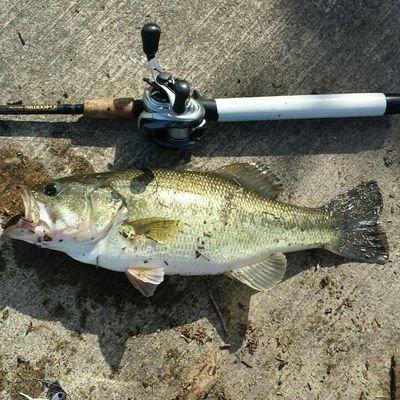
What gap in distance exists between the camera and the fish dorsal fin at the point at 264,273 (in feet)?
9.99

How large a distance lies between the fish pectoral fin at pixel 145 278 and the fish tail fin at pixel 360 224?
1.03 meters

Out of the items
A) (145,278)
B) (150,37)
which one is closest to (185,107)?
(150,37)

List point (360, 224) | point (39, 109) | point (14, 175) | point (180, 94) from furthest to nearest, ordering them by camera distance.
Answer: point (360, 224) < point (14, 175) < point (39, 109) < point (180, 94)

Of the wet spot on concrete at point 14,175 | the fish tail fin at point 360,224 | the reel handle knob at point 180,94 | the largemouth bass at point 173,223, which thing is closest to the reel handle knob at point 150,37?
the reel handle knob at point 180,94

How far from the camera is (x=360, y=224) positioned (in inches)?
126

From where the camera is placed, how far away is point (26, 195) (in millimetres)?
2719

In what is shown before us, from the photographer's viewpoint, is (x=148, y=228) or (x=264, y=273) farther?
(x=264, y=273)

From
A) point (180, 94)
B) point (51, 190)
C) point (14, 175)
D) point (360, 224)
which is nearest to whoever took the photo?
point (180, 94)

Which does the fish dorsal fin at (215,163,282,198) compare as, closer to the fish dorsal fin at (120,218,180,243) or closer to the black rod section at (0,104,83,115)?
the fish dorsal fin at (120,218,180,243)

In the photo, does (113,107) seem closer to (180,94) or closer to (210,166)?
(180,94)

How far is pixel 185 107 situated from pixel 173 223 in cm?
61

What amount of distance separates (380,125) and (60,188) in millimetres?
2050

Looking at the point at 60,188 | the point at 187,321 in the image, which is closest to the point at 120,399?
the point at 187,321

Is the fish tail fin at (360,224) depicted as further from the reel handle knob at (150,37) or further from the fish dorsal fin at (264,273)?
the reel handle knob at (150,37)
